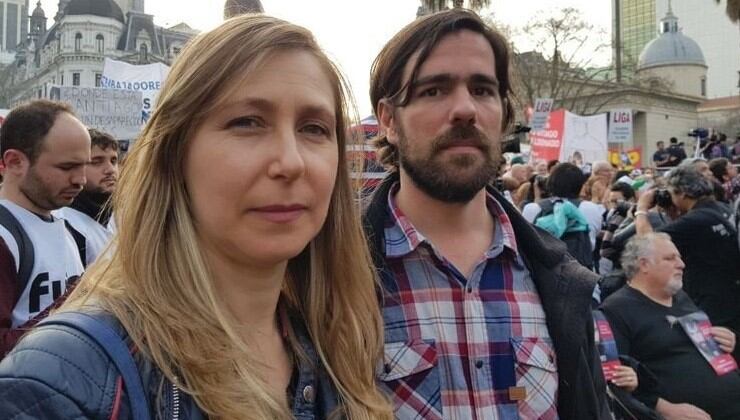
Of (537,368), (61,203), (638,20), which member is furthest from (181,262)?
(638,20)

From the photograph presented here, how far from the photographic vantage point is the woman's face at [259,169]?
1.47 m

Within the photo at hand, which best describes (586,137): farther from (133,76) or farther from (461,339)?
(461,339)

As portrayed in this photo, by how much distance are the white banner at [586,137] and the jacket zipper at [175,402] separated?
16.2 metres

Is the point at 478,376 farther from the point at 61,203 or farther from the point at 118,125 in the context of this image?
the point at 118,125

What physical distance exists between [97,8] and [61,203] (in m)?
83.2

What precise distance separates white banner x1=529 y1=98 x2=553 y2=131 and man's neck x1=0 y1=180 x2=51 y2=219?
14.4 meters

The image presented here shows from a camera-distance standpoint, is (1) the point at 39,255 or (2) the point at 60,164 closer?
(1) the point at 39,255

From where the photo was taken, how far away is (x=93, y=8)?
257ft

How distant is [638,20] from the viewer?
10162cm

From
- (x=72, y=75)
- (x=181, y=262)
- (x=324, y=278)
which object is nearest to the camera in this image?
(x=181, y=262)

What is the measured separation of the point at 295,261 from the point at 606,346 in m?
2.35

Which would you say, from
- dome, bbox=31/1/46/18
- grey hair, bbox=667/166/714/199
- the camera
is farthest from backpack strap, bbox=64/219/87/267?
dome, bbox=31/1/46/18

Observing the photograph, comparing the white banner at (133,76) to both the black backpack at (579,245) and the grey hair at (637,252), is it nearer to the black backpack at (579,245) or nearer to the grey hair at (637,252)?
the black backpack at (579,245)

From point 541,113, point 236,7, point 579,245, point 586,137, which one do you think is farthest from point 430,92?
point 586,137
